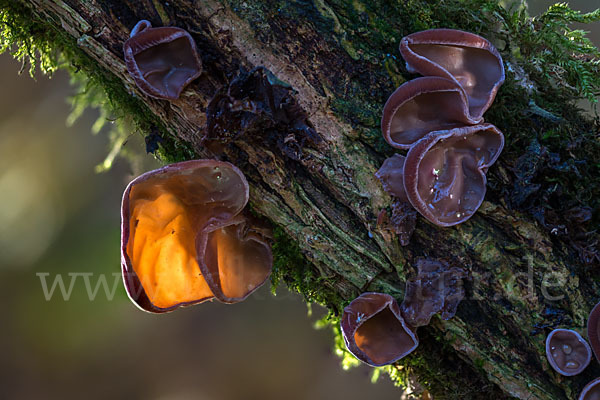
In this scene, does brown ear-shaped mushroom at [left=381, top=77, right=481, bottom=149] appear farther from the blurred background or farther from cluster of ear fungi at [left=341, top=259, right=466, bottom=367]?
the blurred background

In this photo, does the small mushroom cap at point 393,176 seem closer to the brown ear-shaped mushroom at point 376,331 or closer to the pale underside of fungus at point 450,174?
the pale underside of fungus at point 450,174

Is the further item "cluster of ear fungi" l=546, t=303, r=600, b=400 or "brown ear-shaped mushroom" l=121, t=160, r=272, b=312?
"brown ear-shaped mushroom" l=121, t=160, r=272, b=312

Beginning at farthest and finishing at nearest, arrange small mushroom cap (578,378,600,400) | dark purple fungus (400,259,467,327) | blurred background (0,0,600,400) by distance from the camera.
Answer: blurred background (0,0,600,400) < dark purple fungus (400,259,467,327) < small mushroom cap (578,378,600,400)

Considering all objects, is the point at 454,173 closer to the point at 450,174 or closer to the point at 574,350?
the point at 450,174

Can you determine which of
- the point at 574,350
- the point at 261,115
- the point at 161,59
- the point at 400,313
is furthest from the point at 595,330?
the point at 161,59

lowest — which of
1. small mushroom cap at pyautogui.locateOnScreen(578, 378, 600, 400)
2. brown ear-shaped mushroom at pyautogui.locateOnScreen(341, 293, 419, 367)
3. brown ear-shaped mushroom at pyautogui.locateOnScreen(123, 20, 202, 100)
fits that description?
small mushroom cap at pyautogui.locateOnScreen(578, 378, 600, 400)

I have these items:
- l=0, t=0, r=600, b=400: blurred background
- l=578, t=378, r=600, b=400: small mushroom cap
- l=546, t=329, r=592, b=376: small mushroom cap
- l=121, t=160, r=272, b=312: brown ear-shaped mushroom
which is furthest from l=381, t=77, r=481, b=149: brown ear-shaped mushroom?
l=0, t=0, r=600, b=400: blurred background

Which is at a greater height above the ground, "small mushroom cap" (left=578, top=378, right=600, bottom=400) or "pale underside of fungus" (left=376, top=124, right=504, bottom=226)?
"pale underside of fungus" (left=376, top=124, right=504, bottom=226)
